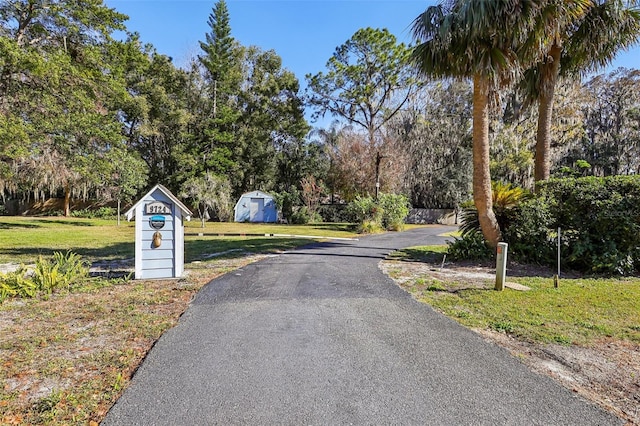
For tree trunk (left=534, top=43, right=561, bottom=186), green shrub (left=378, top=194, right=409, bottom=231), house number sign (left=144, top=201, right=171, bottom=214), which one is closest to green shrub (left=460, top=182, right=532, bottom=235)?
tree trunk (left=534, top=43, right=561, bottom=186)

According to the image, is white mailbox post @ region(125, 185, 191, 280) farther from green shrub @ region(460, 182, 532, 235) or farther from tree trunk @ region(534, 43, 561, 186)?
tree trunk @ region(534, 43, 561, 186)

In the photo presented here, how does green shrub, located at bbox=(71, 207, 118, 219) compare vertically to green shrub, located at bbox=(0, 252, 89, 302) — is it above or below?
above

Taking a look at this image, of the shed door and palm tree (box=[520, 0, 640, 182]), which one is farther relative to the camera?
the shed door

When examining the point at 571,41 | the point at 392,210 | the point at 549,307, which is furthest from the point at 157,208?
the point at 392,210

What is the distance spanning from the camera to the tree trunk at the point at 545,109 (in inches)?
343

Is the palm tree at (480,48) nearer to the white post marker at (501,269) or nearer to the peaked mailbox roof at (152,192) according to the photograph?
the white post marker at (501,269)

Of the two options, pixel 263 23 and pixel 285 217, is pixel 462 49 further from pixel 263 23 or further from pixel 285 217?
pixel 285 217

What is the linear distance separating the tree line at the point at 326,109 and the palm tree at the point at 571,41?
4cm

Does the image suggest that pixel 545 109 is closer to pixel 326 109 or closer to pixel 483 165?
pixel 483 165

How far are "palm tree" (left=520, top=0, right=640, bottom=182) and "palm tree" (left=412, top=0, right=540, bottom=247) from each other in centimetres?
52

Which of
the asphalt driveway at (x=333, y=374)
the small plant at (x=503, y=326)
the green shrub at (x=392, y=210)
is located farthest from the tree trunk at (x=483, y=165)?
the green shrub at (x=392, y=210)

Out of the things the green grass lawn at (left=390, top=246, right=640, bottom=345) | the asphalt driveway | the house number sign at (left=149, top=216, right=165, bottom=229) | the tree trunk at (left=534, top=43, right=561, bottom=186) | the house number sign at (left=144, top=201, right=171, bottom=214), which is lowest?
the asphalt driveway

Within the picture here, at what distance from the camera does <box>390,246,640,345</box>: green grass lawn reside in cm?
381

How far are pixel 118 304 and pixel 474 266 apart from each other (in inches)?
273
